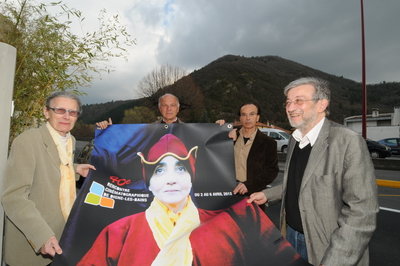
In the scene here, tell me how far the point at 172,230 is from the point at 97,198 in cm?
64

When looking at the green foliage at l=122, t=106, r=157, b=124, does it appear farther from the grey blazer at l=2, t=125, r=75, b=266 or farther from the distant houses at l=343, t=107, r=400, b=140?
the grey blazer at l=2, t=125, r=75, b=266

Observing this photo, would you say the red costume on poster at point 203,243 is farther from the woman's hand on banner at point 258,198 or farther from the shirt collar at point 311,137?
the shirt collar at point 311,137

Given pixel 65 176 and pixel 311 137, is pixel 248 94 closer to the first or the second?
pixel 311 137

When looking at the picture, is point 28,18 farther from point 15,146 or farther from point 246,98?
point 246,98

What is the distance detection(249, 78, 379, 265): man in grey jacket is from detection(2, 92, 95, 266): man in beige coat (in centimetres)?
150

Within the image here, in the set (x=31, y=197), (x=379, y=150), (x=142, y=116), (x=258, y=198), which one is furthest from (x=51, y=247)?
(x=142, y=116)

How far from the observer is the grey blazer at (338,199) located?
1.80m

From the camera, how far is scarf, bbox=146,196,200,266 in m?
2.05

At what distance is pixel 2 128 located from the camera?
210cm

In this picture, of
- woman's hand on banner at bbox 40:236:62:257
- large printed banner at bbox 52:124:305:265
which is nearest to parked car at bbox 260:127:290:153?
large printed banner at bbox 52:124:305:265

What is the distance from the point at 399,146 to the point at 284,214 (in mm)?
28051

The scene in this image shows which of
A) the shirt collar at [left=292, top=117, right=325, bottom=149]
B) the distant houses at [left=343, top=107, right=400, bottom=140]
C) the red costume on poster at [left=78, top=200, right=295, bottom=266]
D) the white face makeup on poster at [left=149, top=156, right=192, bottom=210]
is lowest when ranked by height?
the red costume on poster at [left=78, top=200, right=295, bottom=266]

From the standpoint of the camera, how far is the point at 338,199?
196cm

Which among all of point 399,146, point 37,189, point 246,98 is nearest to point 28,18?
point 37,189
